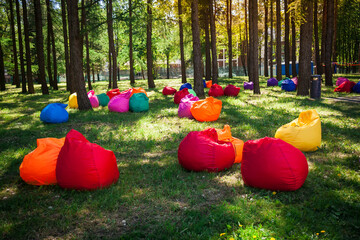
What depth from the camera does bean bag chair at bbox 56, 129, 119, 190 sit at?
4230 millimetres

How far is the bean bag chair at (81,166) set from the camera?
167 inches

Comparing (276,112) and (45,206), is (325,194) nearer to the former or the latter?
(45,206)

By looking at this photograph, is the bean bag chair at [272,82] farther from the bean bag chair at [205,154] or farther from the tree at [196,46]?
the bean bag chair at [205,154]

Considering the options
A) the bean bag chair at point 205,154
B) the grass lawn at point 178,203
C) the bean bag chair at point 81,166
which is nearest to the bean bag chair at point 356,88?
the grass lawn at point 178,203

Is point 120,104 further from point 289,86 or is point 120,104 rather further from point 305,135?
point 289,86

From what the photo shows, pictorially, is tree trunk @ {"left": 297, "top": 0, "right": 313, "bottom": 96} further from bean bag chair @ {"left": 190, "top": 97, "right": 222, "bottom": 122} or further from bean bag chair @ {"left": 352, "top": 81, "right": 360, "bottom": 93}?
bean bag chair @ {"left": 190, "top": 97, "right": 222, "bottom": 122}

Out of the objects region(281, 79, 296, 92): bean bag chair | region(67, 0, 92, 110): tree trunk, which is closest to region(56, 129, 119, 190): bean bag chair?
region(67, 0, 92, 110): tree trunk

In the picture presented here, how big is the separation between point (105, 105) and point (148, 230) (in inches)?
437

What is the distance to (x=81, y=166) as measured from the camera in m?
4.21

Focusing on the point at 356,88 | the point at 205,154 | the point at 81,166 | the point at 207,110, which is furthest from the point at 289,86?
the point at 81,166

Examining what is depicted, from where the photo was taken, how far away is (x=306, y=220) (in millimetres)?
3355

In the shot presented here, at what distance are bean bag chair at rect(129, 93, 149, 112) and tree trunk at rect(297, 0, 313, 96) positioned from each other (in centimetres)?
875

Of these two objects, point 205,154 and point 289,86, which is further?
point 289,86

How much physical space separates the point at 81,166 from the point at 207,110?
566 cm
